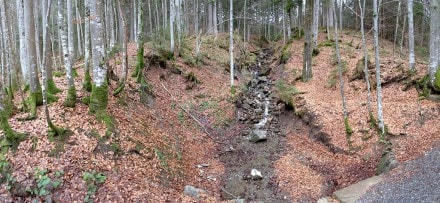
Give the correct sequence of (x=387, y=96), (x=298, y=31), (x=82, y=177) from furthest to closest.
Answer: (x=298, y=31), (x=387, y=96), (x=82, y=177)

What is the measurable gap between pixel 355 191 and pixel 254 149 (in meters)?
4.89

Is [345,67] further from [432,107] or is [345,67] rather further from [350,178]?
[350,178]

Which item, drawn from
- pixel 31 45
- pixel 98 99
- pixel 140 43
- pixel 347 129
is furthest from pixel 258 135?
pixel 31 45

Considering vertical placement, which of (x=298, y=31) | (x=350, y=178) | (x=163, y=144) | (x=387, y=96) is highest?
(x=298, y=31)

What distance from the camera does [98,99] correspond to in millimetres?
9062

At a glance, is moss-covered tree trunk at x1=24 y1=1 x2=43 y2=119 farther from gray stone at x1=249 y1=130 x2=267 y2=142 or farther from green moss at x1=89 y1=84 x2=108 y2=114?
gray stone at x1=249 y1=130 x2=267 y2=142

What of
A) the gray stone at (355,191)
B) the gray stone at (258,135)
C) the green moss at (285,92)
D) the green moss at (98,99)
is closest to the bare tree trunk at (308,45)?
the green moss at (285,92)

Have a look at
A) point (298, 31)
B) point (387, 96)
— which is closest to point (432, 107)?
point (387, 96)

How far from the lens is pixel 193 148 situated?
38.5ft

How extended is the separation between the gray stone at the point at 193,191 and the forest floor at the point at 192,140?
0.17m

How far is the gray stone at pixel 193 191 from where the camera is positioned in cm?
841

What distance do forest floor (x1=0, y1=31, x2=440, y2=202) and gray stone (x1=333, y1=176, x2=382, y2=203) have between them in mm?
610

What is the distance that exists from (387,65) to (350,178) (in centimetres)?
885

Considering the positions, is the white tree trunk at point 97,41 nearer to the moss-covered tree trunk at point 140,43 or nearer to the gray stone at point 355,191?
the moss-covered tree trunk at point 140,43
